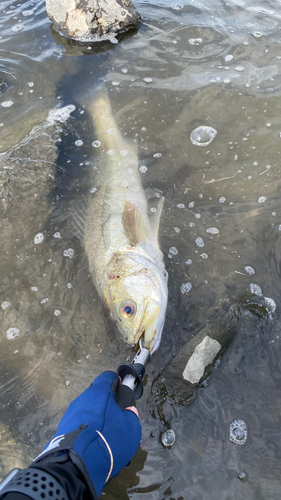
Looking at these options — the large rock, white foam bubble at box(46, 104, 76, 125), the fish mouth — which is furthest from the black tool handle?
the large rock

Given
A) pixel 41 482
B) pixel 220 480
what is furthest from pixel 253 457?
pixel 41 482

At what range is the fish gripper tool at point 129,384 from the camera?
225cm

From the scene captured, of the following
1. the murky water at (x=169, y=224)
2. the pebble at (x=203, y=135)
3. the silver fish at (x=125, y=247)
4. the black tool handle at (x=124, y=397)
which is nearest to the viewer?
the black tool handle at (x=124, y=397)

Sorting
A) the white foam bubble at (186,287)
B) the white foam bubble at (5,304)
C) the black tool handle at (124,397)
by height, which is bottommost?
the white foam bubble at (186,287)

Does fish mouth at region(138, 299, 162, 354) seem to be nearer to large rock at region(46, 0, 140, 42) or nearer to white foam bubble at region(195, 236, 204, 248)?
white foam bubble at region(195, 236, 204, 248)

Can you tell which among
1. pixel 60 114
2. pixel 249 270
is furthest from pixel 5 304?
pixel 60 114

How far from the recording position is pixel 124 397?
2262 millimetres

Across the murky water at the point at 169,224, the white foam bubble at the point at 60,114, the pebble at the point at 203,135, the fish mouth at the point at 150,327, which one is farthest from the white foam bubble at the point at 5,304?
the pebble at the point at 203,135

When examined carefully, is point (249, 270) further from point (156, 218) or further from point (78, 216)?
point (78, 216)

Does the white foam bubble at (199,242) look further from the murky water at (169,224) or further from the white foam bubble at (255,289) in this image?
the white foam bubble at (255,289)

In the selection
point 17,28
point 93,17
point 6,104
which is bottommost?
point 6,104

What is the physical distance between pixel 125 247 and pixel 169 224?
2.56 ft

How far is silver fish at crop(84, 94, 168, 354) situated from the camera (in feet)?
10.2

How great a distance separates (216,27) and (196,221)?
16.7 ft
